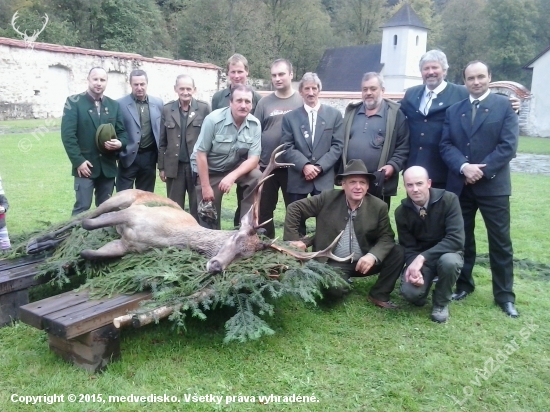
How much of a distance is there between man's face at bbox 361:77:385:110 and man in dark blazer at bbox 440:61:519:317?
679 millimetres

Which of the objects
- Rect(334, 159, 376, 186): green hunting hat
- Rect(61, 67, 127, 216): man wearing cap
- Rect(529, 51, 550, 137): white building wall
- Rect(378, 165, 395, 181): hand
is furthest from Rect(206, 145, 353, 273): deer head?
Rect(529, 51, 550, 137): white building wall

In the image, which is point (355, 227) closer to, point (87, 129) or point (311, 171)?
point (311, 171)

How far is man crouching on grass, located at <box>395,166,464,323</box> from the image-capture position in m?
4.50

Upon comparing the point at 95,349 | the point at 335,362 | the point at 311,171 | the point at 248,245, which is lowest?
the point at 335,362

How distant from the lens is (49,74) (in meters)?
21.7

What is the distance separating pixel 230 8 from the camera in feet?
135

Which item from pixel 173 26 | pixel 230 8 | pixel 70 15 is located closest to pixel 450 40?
pixel 230 8

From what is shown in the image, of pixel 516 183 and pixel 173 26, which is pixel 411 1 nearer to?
pixel 173 26

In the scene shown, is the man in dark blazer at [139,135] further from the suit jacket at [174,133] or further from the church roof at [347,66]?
the church roof at [347,66]

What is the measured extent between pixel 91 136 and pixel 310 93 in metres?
2.38

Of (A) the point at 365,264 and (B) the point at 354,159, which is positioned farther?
(B) the point at 354,159

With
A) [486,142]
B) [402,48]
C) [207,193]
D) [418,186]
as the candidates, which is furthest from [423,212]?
[402,48]

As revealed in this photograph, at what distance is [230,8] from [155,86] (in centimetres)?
1795

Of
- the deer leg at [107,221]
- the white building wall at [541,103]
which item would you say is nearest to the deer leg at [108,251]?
the deer leg at [107,221]
